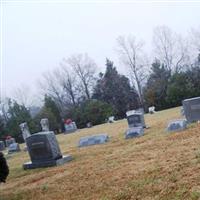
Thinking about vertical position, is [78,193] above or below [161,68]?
below

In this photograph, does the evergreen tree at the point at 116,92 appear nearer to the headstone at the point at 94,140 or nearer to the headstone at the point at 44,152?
the headstone at the point at 94,140

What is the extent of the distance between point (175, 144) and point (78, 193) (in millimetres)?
4027

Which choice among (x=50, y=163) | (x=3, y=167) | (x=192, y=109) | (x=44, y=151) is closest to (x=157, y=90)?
(x=192, y=109)

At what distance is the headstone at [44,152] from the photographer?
45.6ft

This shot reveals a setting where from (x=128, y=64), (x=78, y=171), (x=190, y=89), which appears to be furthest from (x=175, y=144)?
(x=128, y=64)

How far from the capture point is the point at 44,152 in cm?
1420

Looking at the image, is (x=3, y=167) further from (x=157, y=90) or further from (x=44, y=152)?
(x=157, y=90)

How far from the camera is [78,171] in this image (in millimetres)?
10883

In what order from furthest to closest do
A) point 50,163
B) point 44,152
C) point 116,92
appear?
point 116,92, point 44,152, point 50,163

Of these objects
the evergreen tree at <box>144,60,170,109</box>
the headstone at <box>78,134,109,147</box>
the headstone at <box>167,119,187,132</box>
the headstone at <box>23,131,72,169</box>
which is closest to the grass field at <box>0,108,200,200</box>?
the headstone at <box>23,131,72,169</box>

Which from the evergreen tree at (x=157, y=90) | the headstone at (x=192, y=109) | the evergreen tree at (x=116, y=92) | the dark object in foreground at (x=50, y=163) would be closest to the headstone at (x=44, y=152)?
the dark object in foreground at (x=50, y=163)

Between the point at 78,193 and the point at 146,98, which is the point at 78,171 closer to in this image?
the point at 78,193

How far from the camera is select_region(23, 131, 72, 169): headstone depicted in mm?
13898

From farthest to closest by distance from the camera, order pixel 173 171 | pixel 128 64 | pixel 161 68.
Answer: pixel 128 64, pixel 161 68, pixel 173 171
